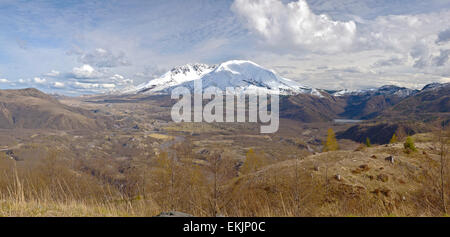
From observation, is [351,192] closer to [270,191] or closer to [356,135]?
[270,191]

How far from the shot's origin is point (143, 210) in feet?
25.3

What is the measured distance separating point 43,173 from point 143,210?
37022 mm

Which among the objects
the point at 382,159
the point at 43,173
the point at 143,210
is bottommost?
the point at 43,173
